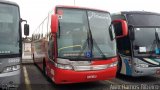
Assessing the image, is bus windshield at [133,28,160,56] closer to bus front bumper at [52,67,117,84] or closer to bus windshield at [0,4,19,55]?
bus front bumper at [52,67,117,84]

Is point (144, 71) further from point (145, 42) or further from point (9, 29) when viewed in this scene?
point (9, 29)

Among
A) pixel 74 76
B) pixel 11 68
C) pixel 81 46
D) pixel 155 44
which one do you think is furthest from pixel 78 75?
pixel 155 44

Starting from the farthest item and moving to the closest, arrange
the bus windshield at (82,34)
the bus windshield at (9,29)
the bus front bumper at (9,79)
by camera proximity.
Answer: the bus windshield at (82,34) → the bus windshield at (9,29) → the bus front bumper at (9,79)

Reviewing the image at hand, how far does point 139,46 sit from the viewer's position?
10773 mm

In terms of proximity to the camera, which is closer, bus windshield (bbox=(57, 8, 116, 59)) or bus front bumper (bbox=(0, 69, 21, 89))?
bus front bumper (bbox=(0, 69, 21, 89))

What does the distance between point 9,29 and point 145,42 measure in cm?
579

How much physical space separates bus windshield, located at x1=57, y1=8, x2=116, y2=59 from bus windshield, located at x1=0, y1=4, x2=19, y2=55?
1464 mm

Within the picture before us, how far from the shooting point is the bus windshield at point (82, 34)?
8633 mm

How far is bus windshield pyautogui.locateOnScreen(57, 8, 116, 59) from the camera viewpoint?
28.3 ft

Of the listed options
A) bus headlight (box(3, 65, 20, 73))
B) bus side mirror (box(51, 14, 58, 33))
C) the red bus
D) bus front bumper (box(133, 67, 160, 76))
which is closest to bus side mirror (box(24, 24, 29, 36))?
the red bus

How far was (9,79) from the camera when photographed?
7.35 metres

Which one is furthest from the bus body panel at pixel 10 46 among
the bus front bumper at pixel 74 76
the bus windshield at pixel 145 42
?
the bus windshield at pixel 145 42

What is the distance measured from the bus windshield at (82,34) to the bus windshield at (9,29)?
4.80 feet

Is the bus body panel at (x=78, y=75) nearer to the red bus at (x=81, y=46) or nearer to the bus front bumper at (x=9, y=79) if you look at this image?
the red bus at (x=81, y=46)
